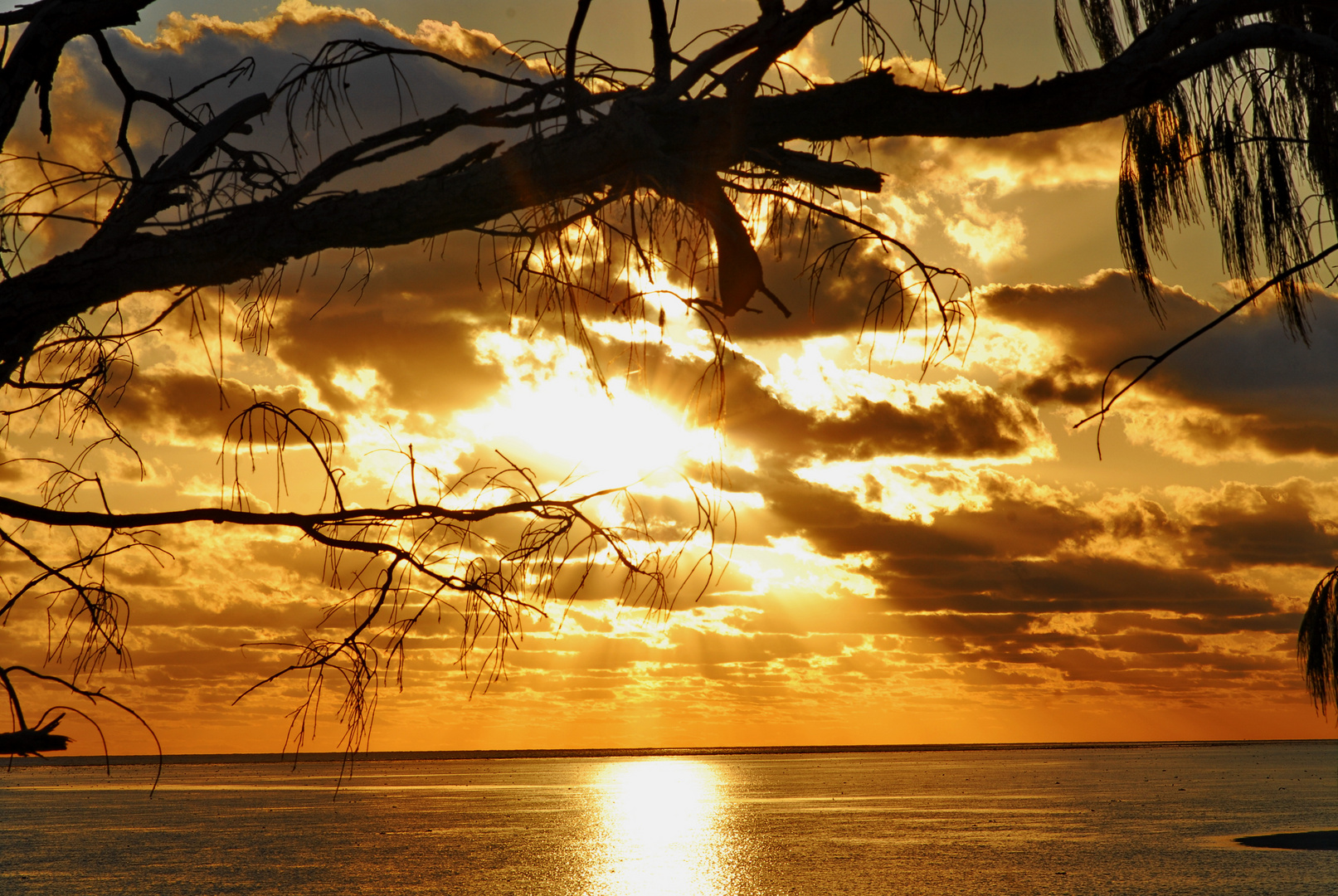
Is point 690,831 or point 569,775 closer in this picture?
point 690,831

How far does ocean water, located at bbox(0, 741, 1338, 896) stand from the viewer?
64.9ft

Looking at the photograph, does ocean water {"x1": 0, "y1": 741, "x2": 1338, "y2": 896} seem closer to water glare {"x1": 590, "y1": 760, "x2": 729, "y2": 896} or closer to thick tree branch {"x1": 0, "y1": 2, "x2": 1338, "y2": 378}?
water glare {"x1": 590, "y1": 760, "x2": 729, "y2": 896}

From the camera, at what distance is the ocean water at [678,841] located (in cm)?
1978

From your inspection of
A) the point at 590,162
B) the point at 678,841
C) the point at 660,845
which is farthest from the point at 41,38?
the point at 678,841

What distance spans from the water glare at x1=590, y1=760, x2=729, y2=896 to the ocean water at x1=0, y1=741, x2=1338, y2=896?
0.11 m

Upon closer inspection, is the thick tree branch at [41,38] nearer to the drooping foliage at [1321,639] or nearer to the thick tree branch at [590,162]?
the thick tree branch at [590,162]

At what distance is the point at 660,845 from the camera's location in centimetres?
2847

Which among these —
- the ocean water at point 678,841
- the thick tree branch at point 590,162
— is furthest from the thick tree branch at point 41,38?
the ocean water at point 678,841

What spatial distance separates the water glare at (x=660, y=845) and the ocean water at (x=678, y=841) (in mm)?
111

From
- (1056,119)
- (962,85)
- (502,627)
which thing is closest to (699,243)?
(962,85)

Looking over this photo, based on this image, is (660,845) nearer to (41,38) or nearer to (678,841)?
(678,841)

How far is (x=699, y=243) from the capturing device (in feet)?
9.61

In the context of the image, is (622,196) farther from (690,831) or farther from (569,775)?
(569,775)

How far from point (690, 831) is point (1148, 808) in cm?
1972
